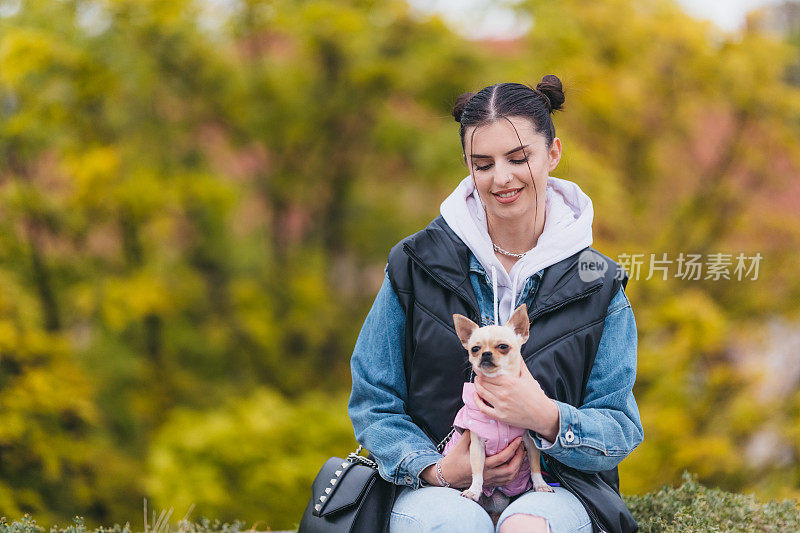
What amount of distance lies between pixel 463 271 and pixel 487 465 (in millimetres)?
575

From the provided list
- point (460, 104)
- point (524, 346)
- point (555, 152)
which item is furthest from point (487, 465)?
point (460, 104)

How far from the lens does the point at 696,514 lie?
9.26 ft

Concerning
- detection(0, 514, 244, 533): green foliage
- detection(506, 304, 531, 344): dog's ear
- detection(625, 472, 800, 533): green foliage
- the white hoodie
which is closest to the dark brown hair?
the white hoodie

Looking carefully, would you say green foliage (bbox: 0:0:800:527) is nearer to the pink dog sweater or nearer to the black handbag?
the black handbag

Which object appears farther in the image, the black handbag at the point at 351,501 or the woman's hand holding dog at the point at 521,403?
the black handbag at the point at 351,501

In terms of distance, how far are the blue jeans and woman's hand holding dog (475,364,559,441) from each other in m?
0.19

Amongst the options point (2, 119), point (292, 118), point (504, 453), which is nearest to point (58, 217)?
point (2, 119)

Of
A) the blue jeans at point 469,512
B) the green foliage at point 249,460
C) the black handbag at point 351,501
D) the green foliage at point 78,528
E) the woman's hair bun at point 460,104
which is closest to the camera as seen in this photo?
the blue jeans at point 469,512

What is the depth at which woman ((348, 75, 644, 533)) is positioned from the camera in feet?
6.70

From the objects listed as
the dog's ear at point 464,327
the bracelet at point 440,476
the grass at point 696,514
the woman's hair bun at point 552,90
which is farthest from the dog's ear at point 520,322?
the grass at point 696,514

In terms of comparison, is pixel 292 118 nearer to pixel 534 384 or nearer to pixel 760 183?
pixel 760 183

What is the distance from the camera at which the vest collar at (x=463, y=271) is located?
7.09ft

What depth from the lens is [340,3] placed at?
728 cm

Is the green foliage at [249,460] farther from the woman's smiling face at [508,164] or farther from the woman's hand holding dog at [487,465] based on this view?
the woman's smiling face at [508,164]
